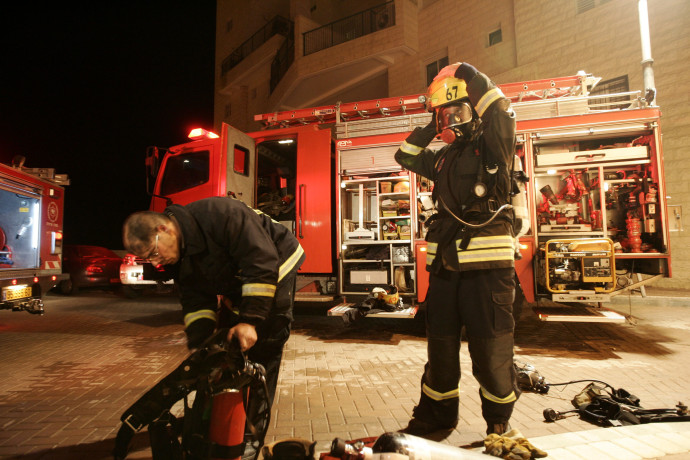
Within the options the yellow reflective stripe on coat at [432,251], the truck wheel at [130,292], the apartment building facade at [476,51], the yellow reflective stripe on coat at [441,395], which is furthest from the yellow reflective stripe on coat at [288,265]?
the truck wheel at [130,292]

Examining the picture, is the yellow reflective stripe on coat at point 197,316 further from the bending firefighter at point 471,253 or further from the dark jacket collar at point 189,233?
the bending firefighter at point 471,253

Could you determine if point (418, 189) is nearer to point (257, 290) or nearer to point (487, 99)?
point (487, 99)

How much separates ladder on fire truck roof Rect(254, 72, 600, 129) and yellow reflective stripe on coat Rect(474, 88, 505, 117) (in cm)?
250

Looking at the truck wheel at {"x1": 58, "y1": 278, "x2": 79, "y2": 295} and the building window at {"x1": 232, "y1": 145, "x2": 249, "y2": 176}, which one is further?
the truck wheel at {"x1": 58, "y1": 278, "x2": 79, "y2": 295}

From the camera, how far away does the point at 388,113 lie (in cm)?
577

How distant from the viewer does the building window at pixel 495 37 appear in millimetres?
11227

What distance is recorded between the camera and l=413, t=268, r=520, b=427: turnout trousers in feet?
6.70

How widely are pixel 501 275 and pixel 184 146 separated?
18.5 feet

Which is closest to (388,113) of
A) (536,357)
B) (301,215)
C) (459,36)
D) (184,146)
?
(301,215)

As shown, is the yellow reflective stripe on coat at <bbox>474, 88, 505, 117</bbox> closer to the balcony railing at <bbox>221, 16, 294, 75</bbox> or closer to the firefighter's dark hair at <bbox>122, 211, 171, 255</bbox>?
the firefighter's dark hair at <bbox>122, 211, 171, 255</bbox>

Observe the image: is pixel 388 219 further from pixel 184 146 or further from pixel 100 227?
pixel 100 227

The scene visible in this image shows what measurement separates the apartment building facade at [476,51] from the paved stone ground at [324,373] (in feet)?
9.12

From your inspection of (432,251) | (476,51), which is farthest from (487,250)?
(476,51)

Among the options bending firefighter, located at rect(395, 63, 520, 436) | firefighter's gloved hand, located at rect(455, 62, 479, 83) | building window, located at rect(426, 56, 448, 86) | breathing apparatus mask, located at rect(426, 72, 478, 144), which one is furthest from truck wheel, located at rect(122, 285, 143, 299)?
building window, located at rect(426, 56, 448, 86)
